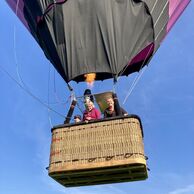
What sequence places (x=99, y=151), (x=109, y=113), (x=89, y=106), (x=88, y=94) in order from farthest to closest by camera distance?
(x=88, y=94) < (x=89, y=106) < (x=109, y=113) < (x=99, y=151)

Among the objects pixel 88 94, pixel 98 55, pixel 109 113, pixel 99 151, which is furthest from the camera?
pixel 98 55

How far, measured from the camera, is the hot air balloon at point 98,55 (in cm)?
Answer: 547

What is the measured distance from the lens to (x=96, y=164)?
5387 millimetres

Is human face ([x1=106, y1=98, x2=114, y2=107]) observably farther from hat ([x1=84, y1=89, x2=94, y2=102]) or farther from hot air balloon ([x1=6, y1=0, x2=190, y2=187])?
hat ([x1=84, y1=89, x2=94, y2=102])

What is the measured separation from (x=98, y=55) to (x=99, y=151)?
64.6 inches

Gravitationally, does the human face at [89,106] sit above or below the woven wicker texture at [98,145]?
above

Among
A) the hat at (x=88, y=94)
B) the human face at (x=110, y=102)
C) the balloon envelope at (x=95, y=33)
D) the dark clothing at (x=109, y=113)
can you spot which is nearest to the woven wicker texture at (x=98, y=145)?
the dark clothing at (x=109, y=113)

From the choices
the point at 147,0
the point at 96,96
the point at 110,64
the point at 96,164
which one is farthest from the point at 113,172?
the point at 147,0

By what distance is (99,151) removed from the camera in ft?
18.0

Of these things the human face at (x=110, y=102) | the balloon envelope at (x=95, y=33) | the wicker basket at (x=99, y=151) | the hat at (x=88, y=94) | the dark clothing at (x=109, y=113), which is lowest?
the wicker basket at (x=99, y=151)

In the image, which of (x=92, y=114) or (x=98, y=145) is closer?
(x=98, y=145)

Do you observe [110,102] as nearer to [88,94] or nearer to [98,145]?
[88,94]

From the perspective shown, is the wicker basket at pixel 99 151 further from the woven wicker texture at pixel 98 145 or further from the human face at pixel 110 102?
the human face at pixel 110 102

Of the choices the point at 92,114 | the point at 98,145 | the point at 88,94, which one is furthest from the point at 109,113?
the point at 98,145
